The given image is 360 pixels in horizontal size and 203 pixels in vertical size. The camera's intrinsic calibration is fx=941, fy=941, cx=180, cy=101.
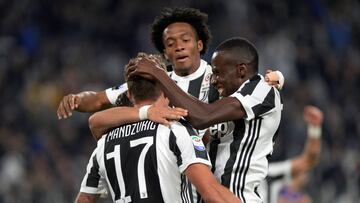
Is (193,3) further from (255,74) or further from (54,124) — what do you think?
(255,74)

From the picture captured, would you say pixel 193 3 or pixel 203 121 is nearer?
pixel 203 121

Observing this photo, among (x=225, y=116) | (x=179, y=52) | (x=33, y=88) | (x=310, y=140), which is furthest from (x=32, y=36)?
(x=225, y=116)

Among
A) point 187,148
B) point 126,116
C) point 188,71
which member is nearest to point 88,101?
point 188,71

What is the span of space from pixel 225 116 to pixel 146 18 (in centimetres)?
1091

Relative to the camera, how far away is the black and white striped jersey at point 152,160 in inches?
194

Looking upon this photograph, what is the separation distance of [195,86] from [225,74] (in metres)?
0.83

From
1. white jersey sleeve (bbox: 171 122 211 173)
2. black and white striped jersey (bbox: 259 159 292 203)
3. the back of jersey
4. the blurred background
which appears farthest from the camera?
the blurred background

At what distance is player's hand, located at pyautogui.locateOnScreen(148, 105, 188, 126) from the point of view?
4.96m

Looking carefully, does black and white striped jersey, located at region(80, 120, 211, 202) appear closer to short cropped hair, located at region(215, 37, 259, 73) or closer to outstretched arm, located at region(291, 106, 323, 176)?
short cropped hair, located at region(215, 37, 259, 73)

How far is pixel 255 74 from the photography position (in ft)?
17.4

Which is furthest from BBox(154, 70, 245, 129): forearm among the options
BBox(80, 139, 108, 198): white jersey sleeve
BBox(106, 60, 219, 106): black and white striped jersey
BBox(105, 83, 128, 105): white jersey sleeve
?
BBox(105, 83, 128, 105): white jersey sleeve

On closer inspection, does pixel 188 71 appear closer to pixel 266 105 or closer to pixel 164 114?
pixel 266 105

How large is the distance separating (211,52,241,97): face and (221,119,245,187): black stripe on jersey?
197 millimetres

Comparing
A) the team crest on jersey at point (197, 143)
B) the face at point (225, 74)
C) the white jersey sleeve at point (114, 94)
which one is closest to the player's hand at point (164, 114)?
the team crest on jersey at point (197, 143)
